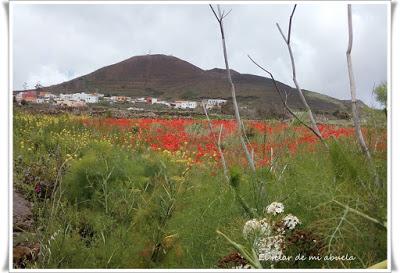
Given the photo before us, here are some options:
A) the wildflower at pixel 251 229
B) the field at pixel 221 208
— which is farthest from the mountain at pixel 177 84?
the wildflower at pixel 251 229

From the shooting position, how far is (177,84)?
3334 mm

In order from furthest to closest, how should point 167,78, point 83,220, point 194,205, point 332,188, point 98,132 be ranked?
point 98,132 → point 167,78 → point 83,220 → point 194,205 → point 332,188

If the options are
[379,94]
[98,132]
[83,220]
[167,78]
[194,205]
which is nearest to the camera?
[379,94]

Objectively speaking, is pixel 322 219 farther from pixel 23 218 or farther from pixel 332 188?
pixel 23 218

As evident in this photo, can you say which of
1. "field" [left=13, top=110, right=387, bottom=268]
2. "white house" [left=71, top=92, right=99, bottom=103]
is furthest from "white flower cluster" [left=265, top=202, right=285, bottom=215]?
"white house" [left=71, top=92, right=99, bottom=103]

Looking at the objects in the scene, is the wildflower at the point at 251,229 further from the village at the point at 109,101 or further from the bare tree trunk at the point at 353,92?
the village at the point at 109,101

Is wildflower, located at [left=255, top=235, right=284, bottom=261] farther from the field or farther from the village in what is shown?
the village

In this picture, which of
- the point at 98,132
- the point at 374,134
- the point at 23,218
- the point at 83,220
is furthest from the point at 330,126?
the point at 98,132

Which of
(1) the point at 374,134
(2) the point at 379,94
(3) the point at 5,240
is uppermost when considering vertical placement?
(2) the point at 379,94

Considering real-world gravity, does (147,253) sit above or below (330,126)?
below

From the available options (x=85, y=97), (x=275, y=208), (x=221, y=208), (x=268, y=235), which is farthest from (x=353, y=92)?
(x=85, y=97)

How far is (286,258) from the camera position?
215 cm

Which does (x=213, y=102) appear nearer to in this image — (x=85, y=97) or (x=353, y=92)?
(x=85, y=97)

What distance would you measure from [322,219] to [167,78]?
1634 mm
